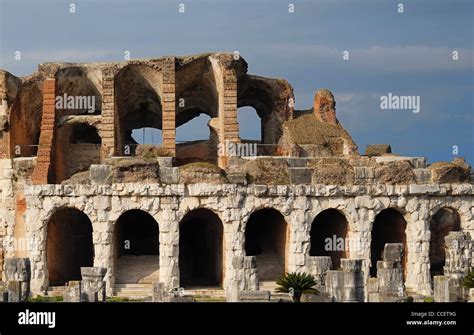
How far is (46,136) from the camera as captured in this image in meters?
54.9

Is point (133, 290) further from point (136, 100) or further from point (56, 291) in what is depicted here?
point (136, 100)

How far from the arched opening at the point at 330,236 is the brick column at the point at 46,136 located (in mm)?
12630

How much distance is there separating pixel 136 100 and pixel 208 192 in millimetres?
11837

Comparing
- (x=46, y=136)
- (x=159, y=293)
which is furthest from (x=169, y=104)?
(x=159, y=293)

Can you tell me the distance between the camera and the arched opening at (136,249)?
51.8 metres

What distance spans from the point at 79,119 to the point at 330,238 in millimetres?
13468

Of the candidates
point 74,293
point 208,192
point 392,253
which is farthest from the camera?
point 208,192

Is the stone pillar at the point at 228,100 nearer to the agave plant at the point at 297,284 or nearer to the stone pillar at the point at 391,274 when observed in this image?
the agave plant at the point at 297,284

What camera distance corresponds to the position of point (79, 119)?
57.7m

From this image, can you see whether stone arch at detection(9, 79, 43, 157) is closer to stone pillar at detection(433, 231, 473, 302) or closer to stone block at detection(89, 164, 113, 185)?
stone block at detection(89, 164, 113, 185)

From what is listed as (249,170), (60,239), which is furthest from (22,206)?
(249,170)

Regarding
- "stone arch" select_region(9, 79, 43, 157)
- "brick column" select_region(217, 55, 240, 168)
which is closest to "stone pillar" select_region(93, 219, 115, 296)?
"brick column" select_region(217, 55, 240, 168)
